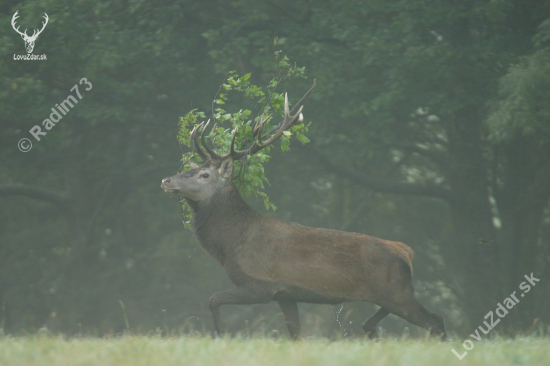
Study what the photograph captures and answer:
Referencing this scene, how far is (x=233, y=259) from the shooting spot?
710 centimetres

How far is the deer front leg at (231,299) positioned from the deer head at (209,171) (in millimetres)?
1188

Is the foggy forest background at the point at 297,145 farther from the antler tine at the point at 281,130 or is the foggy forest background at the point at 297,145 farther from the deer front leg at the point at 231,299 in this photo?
the antler tine at the point at 281,130

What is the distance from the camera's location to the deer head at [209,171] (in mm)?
7293

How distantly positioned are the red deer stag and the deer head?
1cm

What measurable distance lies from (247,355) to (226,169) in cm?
337

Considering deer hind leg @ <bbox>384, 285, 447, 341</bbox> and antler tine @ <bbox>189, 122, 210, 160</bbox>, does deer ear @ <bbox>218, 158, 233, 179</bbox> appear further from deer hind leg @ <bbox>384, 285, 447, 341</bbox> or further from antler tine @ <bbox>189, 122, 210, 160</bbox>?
deer hind leg @ <bbox>384, 285, 447, 341</bbox>

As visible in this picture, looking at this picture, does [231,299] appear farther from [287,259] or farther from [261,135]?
[261,135]

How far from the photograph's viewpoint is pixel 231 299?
686 centimetres

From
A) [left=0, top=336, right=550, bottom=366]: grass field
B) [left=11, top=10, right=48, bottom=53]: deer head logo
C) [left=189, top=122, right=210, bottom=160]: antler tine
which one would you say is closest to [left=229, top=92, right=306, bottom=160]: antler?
[left=189, top=122, right=210, bottom=160]: antler tine

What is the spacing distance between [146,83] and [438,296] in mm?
10129

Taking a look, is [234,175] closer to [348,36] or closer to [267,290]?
[267,290]

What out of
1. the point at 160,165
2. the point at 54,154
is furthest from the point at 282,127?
the point at 54,154

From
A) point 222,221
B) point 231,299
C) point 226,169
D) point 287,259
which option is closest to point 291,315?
point 287,259

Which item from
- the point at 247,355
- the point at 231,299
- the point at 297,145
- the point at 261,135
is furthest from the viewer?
the point at 297,145
